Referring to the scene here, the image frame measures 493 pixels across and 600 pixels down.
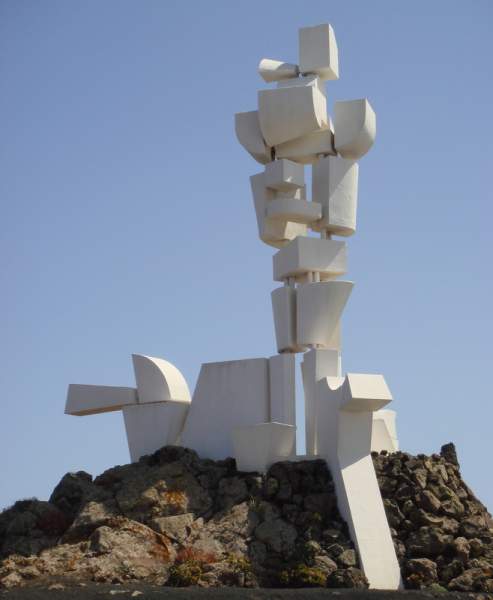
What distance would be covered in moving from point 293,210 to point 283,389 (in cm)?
476

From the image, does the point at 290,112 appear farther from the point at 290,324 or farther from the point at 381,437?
the point at 381,437

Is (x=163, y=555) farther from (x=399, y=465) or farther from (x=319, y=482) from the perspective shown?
(x=399, y=465)

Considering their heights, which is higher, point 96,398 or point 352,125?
point 352,125

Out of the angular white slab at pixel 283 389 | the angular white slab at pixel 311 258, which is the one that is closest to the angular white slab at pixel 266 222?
the angular white slab at pixel 311 258

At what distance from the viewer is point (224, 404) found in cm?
3206

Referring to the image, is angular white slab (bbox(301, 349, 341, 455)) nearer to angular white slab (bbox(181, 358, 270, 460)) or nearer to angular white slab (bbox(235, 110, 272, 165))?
angular white slab (bbox(181, 358, 270, 460))

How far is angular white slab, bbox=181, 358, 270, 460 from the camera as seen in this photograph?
31.8 metres

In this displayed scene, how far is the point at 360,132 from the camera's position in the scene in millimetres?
33312

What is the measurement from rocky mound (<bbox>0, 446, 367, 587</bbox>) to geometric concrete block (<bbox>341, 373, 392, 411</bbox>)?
2.27 meters

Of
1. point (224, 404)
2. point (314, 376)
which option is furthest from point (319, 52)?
point (224, 404)

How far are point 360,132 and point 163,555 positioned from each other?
1263cm

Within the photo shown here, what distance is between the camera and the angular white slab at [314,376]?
103ft

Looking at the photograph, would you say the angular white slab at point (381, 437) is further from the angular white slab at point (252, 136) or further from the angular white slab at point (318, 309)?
the angular white slab at point (252, 136)

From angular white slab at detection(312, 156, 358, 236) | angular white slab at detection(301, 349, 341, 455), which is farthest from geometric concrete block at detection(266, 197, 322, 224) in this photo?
angular white slab at detection(301, 349, 341, 455)
